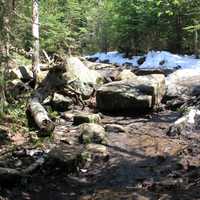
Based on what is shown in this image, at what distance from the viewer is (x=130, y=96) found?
45.2ft

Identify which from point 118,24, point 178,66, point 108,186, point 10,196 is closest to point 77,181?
point 108,186

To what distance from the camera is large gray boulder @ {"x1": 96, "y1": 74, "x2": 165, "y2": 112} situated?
13797 millimetres

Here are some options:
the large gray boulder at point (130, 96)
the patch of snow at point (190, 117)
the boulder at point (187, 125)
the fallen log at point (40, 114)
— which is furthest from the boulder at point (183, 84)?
the fallen log at point (40, 114)

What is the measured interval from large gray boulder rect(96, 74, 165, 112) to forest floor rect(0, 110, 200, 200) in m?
2.51

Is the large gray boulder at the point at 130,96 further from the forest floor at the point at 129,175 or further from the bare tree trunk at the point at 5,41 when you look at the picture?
the bare tree trunk at the point at 5,41

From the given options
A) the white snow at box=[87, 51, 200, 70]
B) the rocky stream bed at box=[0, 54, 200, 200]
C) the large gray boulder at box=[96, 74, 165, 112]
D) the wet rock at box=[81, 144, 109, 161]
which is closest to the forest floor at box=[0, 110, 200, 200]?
the rocky stream bed at box=[0, 54, 200, 200]

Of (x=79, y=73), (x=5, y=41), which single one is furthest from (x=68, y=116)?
(x=5, y=41)

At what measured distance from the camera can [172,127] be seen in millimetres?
11516

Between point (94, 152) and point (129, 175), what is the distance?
130cm

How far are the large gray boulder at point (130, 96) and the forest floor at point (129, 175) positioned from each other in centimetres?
251

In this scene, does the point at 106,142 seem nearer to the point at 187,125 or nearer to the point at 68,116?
the point at 187,125

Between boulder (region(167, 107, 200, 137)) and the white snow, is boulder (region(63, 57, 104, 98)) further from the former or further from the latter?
the white snow

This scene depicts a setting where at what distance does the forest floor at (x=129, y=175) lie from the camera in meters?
7.38

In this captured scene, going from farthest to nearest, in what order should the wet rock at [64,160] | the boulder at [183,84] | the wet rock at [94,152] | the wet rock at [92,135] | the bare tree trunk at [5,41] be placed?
the boulder at [183,84], the wet rock at [92,135], the bare tree trunk at [5,41], the wet rock at [94,152], the wet rock at [64,160]
